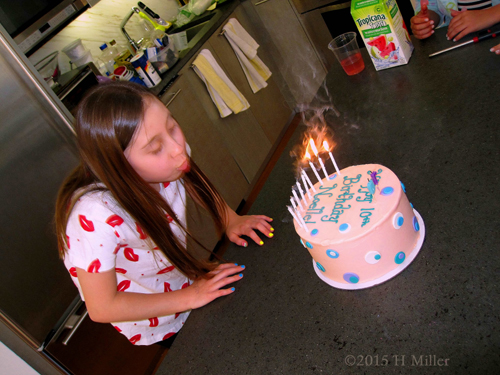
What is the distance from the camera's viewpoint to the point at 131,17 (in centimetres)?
297

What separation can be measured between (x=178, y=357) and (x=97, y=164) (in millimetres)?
469

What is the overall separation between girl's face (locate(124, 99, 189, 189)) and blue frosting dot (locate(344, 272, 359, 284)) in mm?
452

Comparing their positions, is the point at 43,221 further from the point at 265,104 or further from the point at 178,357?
the point at 265,104

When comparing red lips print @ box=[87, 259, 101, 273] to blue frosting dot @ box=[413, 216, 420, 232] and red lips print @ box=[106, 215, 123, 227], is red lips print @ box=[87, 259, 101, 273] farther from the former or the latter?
blue frosting dot @ box=[413, 216, 420, 232]

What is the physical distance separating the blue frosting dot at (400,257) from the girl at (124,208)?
34 centimetres

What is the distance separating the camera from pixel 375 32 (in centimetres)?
111

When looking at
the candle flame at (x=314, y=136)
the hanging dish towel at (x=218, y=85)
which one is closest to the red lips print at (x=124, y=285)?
the candle flame at (x=314, y=136)

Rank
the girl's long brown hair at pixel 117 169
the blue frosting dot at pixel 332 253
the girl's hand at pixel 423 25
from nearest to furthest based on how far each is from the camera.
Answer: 1. the blue frosting dot at pixel 332 253
2. the girl's long brown hair at pixel 117 169
3. the girl's hand at pixel 423 25

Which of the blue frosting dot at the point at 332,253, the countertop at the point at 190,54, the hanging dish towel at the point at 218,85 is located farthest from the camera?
the hanging dish towel at the point at 218,85

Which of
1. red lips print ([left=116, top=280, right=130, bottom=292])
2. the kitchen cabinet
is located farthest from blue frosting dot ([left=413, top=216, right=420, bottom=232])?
the kitchen cabinet

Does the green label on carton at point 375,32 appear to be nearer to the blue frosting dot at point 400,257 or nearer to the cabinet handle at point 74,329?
the blue frosting dot at point 400,257

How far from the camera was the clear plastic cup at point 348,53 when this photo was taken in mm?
1270

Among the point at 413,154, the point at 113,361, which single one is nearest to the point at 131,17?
the point at 113,361

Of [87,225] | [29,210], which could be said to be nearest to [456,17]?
[87,225]
